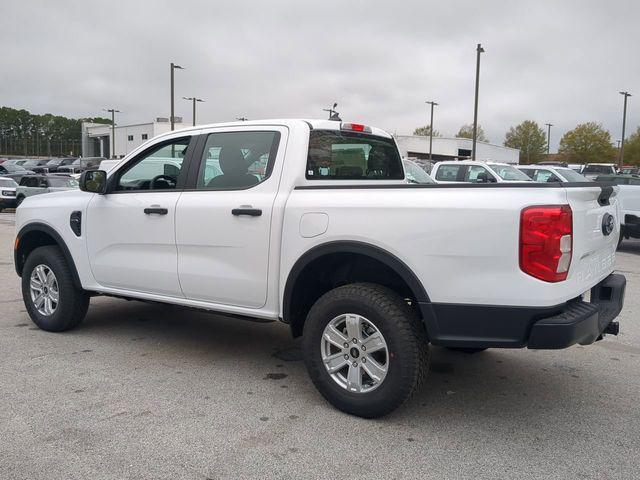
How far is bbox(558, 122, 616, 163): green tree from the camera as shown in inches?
3063

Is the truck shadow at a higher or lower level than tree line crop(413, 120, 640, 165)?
lower

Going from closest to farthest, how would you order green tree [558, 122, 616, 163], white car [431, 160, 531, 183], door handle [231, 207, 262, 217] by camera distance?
door handle [231, 207, 262, 217] < white car [431, 160, 531, 183] < green tree [558, 122, 616, 163]

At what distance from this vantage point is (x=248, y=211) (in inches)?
163

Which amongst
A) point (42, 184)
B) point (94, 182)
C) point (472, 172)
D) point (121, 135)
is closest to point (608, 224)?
point (94, 182)

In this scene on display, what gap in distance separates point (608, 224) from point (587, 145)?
8295cm

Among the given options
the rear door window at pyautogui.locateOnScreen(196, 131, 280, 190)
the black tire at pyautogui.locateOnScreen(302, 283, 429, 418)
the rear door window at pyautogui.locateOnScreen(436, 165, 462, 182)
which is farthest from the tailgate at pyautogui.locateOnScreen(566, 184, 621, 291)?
the rear door window at pyautogui.locateOnScreen(436, 165, 462, 182)

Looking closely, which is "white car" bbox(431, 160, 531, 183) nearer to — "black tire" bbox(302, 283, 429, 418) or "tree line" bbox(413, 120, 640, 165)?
"black tire" bbox(302, 283, 429, 418)

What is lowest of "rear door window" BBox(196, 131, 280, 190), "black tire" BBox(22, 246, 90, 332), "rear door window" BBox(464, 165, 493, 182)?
"black tire" BBox(22, 246, 90, 332)

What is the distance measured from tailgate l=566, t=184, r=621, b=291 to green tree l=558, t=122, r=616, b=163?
8059 cm

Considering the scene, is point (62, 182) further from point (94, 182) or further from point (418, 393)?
point (418, 393)

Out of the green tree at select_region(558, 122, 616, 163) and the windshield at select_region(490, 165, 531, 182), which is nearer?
the windshield at select_region(490, 165, 531, 182)

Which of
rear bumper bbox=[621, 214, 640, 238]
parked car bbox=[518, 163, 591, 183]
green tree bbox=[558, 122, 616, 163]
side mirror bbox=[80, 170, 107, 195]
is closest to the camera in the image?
side mirror bbox=[80, 170, 107, 195]

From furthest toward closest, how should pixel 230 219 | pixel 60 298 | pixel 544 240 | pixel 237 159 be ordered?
pixel 60 298 → pixel 237 159 → pixel 230 219 → pixel 544 240

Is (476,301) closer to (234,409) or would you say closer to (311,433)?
(311,433)
